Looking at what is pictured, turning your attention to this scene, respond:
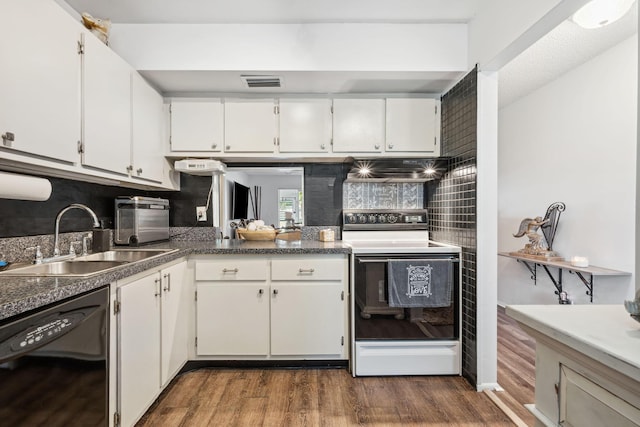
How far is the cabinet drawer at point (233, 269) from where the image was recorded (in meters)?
2.15

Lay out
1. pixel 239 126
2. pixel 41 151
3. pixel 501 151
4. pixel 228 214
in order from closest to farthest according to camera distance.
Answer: pixel 41 151
pixel 239 126
pixel 228 214
pixel 501 151

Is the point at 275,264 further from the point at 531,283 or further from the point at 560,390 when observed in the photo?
the point at 531,283

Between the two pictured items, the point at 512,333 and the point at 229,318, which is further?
the point at 512,333

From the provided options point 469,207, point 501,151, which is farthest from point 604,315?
point 501,151

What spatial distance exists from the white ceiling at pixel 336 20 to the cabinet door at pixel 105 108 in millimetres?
358

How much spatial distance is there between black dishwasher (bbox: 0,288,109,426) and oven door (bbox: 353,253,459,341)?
1438 mm

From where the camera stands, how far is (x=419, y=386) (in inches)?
79.2

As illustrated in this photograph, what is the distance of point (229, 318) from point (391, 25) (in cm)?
233

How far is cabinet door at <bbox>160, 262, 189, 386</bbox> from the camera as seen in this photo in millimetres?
1841

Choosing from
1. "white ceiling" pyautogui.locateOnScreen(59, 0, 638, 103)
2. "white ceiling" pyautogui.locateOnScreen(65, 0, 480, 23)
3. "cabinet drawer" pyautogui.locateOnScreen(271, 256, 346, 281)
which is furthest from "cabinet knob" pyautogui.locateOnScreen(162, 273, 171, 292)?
"white ceiling" pyautogui.locateOnScreen(65, 0, 480, 23)

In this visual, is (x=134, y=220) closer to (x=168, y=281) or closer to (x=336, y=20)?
(x=168, y=281)

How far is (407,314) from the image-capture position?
83.0 inches

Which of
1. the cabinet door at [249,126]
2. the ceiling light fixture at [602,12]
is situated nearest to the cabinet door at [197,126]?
the cabinet door at [249,126]

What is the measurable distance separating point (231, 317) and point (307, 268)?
63cm
